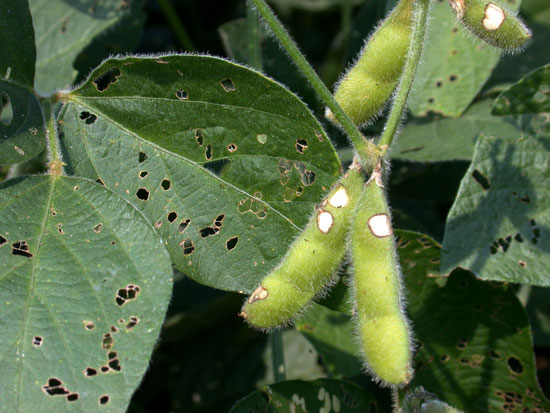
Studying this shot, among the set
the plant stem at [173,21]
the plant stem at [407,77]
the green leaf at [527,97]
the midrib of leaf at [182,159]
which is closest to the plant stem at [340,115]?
the plant stem at [407,77]

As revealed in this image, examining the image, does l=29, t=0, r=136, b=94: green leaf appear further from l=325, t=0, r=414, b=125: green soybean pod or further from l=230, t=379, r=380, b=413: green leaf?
l=230, t=379, r=380, b=413: green leaf

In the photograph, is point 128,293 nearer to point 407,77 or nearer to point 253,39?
point 407,77

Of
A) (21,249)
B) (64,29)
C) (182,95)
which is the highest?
(64,29)

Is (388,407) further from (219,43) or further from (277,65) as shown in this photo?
(219,43)

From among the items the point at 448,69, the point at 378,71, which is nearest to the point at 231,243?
the point at 378,71

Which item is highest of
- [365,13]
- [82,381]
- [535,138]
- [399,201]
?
[365,13]

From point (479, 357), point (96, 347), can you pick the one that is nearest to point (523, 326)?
point (479, 357)
